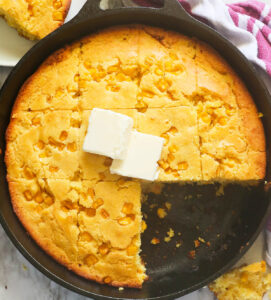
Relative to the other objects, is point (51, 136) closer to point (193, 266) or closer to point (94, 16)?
point (94, 16)

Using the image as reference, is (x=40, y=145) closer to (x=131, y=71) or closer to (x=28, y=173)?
(x=28, y=173)

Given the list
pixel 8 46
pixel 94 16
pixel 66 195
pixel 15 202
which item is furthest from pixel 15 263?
pixel 94 16

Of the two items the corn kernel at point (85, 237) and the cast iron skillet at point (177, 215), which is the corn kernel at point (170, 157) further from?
the corn kernel at point (85, 237)

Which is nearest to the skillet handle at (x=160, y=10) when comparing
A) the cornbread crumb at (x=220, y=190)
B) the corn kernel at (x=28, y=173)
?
the corn kernel at (x=28, y=173)

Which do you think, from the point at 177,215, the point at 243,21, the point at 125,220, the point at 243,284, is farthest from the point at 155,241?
the point at 243,21

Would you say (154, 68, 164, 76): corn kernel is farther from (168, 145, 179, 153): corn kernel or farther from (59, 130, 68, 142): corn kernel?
(59, 130, 68, 142): corn kernel

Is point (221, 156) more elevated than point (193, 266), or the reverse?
point (221, 156)
